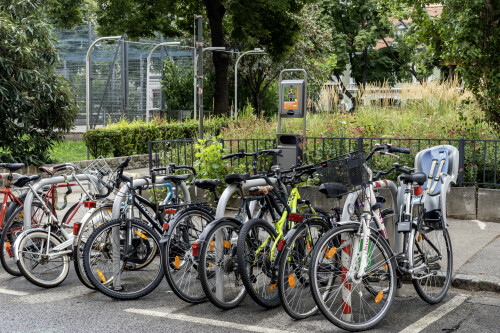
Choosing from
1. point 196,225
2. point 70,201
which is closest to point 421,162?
point 196,225

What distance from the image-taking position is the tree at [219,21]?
23406 mm

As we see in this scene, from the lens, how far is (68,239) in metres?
6.55

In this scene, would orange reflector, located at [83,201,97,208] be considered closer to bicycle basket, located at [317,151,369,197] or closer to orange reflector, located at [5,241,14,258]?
orange reflector, located at [5,241,14,258]

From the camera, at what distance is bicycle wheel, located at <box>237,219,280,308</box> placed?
5.43m

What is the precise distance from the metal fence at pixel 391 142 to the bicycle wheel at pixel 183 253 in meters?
4.13

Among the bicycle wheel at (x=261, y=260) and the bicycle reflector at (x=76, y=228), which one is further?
the bicycle reflector at (x=76, y=228)

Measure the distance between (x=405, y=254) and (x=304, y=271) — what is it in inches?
33.7

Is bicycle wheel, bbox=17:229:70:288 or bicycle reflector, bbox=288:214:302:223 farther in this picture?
bicycle wheel, bbox=17:229:70:288

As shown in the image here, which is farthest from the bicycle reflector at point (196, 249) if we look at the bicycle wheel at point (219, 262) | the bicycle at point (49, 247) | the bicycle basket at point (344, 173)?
the bicycle at point (49, 247)

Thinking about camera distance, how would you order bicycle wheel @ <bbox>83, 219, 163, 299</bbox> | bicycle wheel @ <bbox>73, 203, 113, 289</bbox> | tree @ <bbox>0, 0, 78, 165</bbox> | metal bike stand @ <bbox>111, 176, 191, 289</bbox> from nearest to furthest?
1. bicycle wheel @ <bbox>83, 219, 163, 299</bbox>
2. metal bike stand @ <bbox>111, 176, 191, 289</bbox>
3. bicycle wheel @ <bbox>73, 203, 113, 289</bbox>
4. tree @ <bbox>0, 0, 78, 165</bbox>

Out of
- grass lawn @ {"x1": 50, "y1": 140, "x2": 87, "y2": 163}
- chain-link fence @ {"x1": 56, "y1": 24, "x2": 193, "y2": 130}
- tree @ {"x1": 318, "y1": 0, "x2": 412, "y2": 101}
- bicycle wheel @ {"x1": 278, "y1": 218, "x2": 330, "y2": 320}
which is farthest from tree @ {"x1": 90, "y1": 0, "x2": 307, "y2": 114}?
tree @ {"x1": 318, "y1": 0, "x2": 412, "y2": 101}

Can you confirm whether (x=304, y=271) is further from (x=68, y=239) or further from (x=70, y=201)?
(x=70, y=201)

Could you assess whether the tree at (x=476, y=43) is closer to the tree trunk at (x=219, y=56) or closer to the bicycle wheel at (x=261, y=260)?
the bicycle wheel at (x=261, y=260)

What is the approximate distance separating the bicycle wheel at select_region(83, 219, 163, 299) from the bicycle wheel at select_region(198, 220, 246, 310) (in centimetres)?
68
